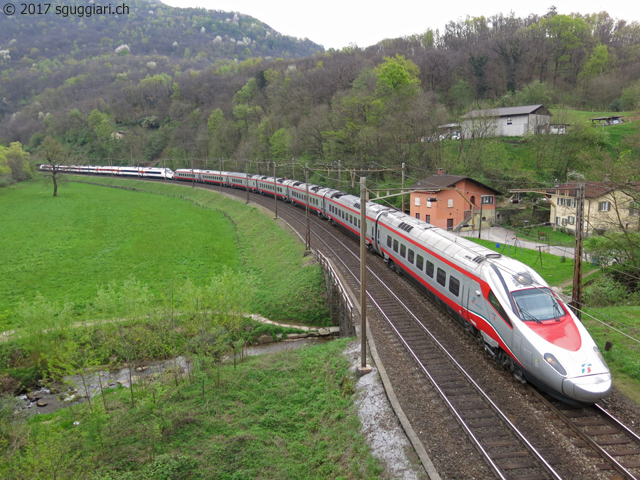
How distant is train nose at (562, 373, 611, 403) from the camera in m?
11.0

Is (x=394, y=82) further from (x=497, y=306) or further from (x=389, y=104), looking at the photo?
(x=497, y=306)

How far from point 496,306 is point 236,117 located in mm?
109868

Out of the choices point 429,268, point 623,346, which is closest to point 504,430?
point 623,346

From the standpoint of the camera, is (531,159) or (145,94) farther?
(145,94)

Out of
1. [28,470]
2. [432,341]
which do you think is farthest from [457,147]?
[28,470]

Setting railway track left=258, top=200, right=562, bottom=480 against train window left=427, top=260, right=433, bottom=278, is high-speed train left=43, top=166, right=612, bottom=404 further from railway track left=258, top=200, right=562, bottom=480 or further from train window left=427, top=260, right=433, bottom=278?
railway track left=258, top=200, right=562, bottom=480

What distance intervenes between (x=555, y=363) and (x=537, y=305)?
2.38 m

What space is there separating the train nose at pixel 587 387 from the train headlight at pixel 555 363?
222 millimetres

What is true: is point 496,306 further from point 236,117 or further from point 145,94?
point 145,94

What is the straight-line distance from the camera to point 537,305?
1353 centimetres

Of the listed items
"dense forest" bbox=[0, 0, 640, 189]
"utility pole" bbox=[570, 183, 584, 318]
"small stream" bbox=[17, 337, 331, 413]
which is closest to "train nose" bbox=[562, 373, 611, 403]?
"utility pole" bbox=[570, 183, 584, 318]

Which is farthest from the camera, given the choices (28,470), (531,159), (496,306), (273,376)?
(531,159)

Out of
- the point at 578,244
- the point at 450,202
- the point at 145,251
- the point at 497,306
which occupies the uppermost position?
the point at 578,244

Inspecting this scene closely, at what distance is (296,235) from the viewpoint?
38.4 metres
